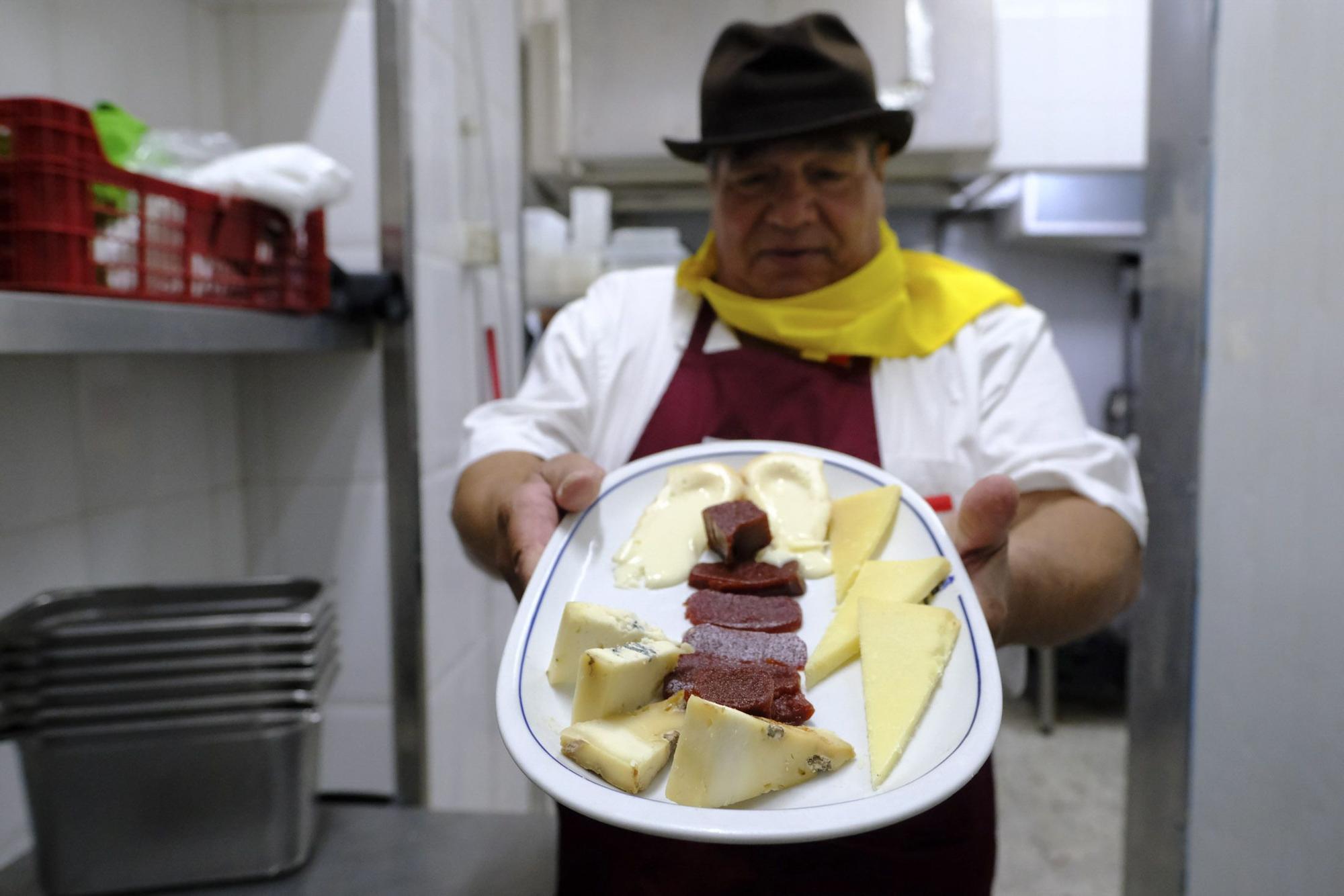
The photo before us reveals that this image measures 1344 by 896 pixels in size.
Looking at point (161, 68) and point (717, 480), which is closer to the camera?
point (717, 480)

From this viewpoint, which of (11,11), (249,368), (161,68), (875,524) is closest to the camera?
(875,524)

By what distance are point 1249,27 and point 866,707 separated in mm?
762

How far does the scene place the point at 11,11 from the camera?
755 mm

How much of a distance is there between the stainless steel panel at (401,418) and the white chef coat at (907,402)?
0.54ft

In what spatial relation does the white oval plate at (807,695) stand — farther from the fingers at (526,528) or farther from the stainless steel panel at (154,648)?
the stainless steel panel at (154,648)

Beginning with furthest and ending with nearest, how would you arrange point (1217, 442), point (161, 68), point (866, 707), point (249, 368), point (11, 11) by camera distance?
point (249, 368)
point (161, 68)
point (1217, 442)
point (11, 11)
point (866, 707)

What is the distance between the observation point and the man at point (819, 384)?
0.79 meters

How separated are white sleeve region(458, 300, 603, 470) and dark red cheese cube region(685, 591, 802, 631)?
0.34 m

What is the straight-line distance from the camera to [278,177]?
825 mm

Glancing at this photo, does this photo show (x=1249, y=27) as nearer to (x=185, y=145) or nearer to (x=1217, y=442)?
(x=1217, y=442)

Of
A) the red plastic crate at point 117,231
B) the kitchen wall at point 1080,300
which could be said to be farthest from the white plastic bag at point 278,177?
the kitchen wall at point 1080,300

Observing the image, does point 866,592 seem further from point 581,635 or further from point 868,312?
point 868,312

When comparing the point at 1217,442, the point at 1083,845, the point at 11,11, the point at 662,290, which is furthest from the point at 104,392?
the point at 1083,845

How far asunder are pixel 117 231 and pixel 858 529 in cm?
Answer: 63
